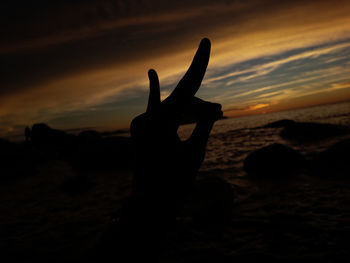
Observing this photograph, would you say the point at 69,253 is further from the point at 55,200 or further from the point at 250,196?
the point at 250,196

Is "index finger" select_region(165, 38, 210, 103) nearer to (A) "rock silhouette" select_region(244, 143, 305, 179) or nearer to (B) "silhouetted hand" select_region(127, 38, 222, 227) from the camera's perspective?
(B) "silhouetted hand" select_region(127, 38, 222, 227)

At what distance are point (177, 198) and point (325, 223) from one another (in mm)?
4901

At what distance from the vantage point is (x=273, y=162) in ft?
30.4

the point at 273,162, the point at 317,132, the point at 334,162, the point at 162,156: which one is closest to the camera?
the point at 162,156

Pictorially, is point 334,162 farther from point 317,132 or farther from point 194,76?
point 317,132

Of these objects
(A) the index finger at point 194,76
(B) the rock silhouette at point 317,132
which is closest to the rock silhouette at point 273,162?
(A) the index finger at point 194,76

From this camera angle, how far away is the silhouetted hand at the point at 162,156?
1473mm

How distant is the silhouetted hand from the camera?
1473 millimetres

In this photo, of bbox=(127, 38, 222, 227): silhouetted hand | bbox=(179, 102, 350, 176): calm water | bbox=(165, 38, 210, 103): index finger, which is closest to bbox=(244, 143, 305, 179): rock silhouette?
bbox=(179, 102, 350, 176): calm water

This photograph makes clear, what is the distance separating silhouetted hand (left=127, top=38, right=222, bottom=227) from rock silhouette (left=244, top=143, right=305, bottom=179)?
26.8 feet

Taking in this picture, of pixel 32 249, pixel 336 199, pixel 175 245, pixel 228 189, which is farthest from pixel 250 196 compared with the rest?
pixel 32 249

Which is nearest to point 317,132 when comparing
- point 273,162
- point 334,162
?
point 334,162

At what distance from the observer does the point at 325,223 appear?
4762mm

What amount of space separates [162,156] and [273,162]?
9.00 meters
